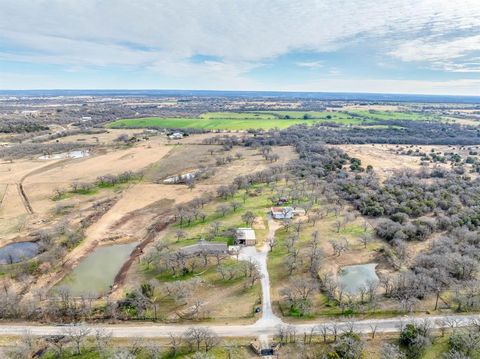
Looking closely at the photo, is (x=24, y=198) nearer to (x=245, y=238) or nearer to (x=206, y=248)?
(x=206, y=248)

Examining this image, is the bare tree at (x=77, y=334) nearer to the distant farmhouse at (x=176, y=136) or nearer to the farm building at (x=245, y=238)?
the farm building at (x=245, y=238)

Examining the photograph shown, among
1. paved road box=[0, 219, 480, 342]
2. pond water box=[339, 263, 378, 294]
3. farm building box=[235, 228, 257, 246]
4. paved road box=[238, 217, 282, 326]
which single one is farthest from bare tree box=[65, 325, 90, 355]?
pond water box=[339, 263, 378, 294]

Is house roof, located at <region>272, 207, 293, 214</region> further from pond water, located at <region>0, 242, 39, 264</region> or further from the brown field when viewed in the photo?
pond water, located at <region>0, 242, 39, 264</region>

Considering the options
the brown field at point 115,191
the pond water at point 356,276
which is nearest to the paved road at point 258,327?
the brown field at point 115,191

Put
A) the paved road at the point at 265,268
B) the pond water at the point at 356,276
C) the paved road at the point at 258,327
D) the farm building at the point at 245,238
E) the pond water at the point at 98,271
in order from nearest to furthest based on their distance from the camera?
the paved road at the point at 258,327 → the paved road at the point at 265,268 → the pond water at the point at 356,276 → the pond water at the point at 98,271 → the farm building at the point at 245,238

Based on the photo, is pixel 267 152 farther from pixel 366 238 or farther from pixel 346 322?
pixel 346 322

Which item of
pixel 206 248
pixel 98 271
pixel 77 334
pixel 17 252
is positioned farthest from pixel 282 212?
pixel 17 252

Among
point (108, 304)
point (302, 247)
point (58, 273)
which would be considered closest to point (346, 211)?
point (302, 247)
